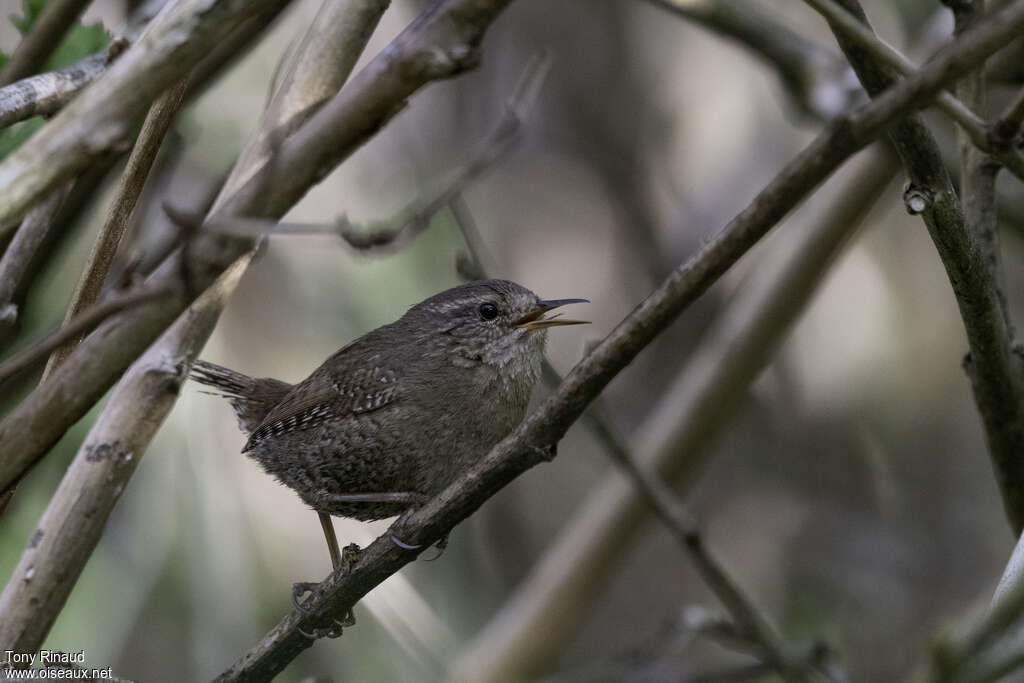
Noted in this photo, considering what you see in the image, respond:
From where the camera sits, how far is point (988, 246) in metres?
2.17

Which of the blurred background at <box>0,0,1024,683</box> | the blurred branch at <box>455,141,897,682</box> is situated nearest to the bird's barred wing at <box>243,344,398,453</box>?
the blurred background at <box>0,0,1024,683</box>

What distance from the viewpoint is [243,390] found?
3.51 m

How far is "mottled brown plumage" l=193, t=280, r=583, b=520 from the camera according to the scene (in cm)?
275

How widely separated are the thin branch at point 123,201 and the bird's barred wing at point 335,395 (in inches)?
48.8

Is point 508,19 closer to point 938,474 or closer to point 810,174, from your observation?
point 938,474

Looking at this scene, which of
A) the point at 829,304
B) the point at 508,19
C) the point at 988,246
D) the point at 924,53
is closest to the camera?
the point at 988,246

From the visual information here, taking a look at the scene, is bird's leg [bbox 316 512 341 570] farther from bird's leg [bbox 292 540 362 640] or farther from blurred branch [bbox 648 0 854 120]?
blurred branch [bbox 648 0 854 120]

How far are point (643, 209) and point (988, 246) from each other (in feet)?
13.4

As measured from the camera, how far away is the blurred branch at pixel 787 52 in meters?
3.79

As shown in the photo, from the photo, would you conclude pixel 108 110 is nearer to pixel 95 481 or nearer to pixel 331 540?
pixel 95 481

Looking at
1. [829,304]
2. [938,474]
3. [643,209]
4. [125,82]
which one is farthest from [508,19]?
[125,82]

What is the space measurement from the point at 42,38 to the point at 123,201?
0.69 meters

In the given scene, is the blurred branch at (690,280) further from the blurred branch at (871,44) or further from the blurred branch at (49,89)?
the blurred branch at (49,89)

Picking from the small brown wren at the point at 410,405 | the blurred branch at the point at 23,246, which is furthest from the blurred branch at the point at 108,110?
the small brown wren at the point at 410,405
